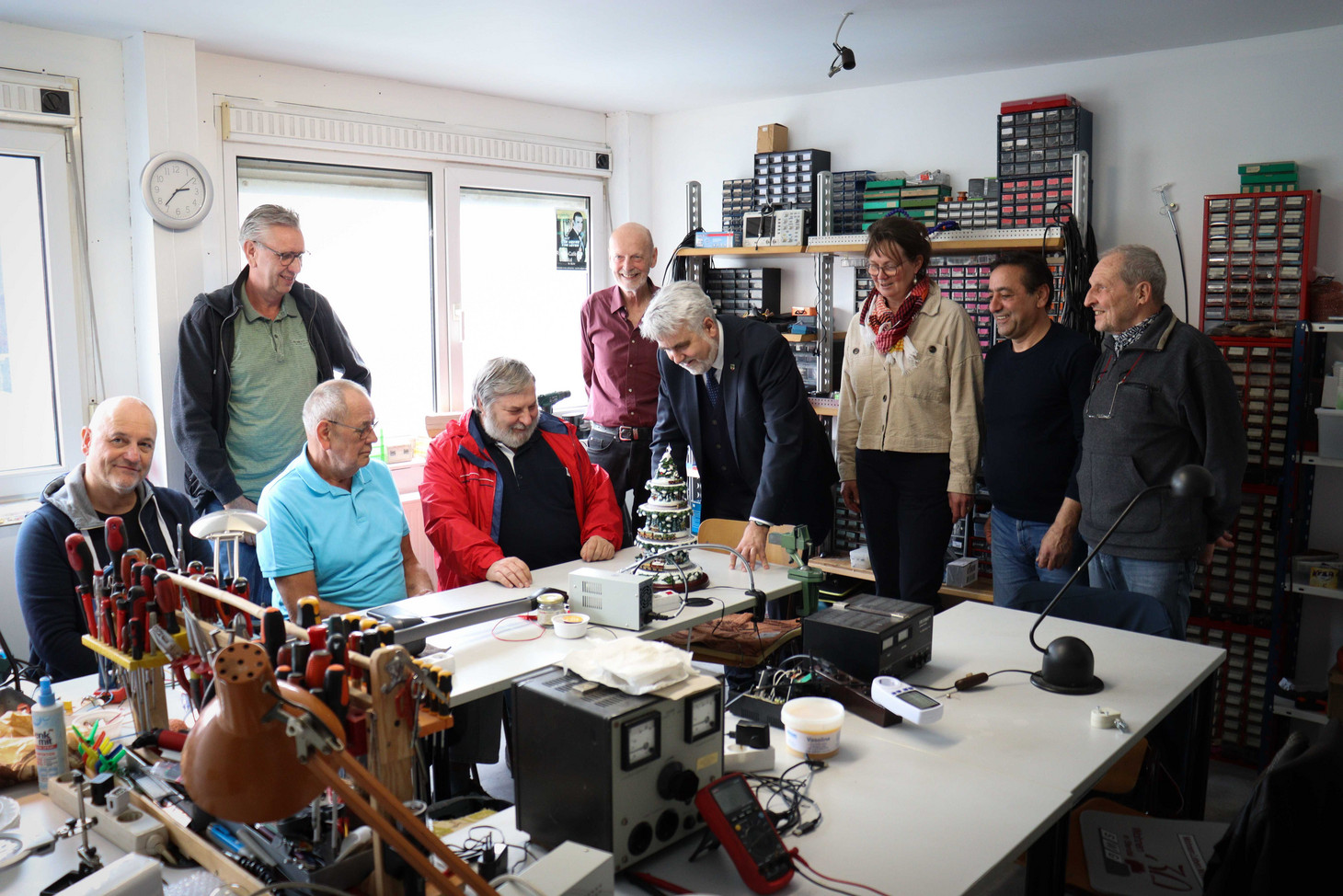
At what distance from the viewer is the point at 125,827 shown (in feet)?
5.19

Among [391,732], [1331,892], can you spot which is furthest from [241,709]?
[1331,892]

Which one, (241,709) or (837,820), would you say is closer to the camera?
(241,709)

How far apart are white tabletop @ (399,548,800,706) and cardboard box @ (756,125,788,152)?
262 centimetres

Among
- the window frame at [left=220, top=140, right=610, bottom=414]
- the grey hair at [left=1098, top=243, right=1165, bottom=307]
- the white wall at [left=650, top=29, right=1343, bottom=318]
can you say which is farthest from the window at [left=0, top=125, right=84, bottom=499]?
the grey hair at [left=1098, top=243, right=1165, bottom=307]

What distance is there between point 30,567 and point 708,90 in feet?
12.3

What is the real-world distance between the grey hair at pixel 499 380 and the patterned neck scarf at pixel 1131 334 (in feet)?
5.89

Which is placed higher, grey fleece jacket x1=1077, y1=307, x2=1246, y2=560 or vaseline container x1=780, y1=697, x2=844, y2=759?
grey fleece jacket x1=1077, y1=307, x2=1246, y2=560

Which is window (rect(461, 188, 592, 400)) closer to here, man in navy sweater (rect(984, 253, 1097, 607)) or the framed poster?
the framed poster

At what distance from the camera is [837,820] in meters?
1.69

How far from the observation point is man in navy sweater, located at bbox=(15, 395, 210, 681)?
98.5 inches

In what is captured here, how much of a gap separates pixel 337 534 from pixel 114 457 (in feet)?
2.00

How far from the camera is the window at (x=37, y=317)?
12.9ft

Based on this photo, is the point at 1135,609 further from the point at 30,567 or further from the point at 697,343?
the point at 30,567

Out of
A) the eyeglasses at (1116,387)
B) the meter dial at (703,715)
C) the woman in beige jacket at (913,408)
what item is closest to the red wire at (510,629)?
the meter dial at (703,715)
